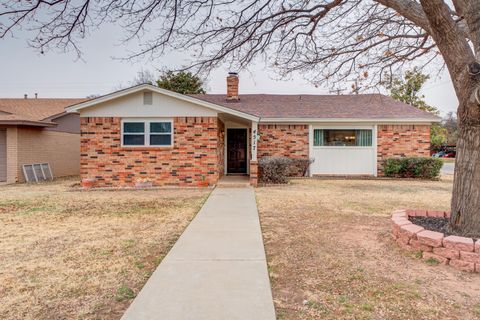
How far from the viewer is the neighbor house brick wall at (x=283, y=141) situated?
48.8ft

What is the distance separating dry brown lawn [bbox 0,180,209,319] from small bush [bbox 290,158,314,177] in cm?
708

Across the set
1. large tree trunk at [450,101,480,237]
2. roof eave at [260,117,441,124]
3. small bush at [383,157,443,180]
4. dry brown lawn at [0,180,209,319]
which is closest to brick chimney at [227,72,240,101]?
roof eave at [260,117,441,124]

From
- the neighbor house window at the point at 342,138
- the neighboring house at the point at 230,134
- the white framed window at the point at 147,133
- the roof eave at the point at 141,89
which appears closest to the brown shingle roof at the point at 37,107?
the roof eave at the point at 141,89

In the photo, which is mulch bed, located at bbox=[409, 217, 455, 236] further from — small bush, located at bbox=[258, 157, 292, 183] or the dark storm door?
the dark storm door

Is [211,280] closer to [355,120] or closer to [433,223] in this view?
[433,223]

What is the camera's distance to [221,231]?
17.2 feet

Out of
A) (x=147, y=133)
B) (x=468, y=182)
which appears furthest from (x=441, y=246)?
(x=147, y=133)

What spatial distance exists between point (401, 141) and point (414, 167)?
1.42 metres

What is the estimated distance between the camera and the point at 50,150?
1567cm

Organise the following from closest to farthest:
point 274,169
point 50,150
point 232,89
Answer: point 274,169 < point 50,150 < point 232,89

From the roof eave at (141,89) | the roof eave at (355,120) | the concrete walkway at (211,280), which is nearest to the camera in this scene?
the concrete walkway at (211,280)

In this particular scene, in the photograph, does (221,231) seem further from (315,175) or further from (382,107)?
(382,107)

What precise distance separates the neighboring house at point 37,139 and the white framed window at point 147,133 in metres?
5.14

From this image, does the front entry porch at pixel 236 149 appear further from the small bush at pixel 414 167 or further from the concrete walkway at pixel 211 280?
the concrete walkway at pixel 211 280
